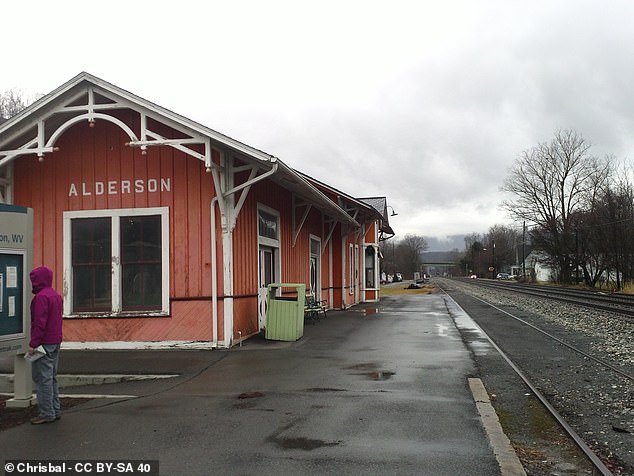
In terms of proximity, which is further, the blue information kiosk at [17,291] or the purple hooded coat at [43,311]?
the blue information kiosk at [17,291]

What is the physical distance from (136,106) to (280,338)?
5398 millimetres

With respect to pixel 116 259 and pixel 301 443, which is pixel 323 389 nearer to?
pixel 301 443

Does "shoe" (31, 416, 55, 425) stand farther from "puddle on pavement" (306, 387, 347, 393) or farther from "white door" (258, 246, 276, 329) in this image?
"white door" (258, 246, 276, 329)

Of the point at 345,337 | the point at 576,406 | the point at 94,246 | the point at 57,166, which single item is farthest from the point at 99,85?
the point at 576,406

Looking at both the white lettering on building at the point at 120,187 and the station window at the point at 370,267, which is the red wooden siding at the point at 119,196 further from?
the station window at the point at 370,267

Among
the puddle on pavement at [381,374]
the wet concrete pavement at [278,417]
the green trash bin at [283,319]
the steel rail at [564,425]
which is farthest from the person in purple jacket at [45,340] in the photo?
the green trash bin at [283,319]

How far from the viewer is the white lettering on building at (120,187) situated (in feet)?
38.8

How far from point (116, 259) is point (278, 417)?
6.58 metres

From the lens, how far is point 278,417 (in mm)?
6461

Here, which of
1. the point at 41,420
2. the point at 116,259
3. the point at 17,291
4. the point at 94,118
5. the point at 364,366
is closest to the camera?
the point at 41,420

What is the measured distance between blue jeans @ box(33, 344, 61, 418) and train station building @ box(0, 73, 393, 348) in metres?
4.92

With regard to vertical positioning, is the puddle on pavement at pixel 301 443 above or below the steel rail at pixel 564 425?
above


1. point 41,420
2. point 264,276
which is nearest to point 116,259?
point 264,276

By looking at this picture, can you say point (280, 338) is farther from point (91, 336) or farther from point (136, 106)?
point (136, 106)
